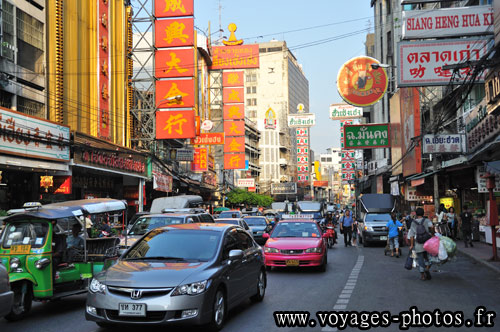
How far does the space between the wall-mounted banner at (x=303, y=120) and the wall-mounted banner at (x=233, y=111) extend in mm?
35771

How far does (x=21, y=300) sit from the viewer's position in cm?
863

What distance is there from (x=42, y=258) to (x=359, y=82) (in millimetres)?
23228

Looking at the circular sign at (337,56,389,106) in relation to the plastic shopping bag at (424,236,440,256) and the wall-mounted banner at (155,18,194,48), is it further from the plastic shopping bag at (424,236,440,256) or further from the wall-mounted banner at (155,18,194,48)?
the plastic shopping bag at (424,236,440,256)

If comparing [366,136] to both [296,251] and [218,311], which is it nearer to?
[296,251]

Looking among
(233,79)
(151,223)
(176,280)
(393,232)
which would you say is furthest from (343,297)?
(233,79)

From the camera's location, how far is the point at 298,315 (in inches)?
331

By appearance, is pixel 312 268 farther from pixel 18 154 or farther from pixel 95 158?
pixel 95 158

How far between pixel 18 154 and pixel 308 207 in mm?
23509

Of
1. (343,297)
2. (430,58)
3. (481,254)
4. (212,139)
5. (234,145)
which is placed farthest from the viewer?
(234,145)

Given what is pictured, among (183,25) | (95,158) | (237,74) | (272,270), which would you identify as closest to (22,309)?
(272,270)

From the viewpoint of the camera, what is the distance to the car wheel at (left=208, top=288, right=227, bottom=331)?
7.37 meters

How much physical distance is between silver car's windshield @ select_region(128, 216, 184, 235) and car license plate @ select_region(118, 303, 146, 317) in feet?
26.7

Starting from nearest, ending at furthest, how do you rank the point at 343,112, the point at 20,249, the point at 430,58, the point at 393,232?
the point at 20,249, the point at 430,58, the point at 393,232, the point at 343,112

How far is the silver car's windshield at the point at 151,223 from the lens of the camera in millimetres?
15008
